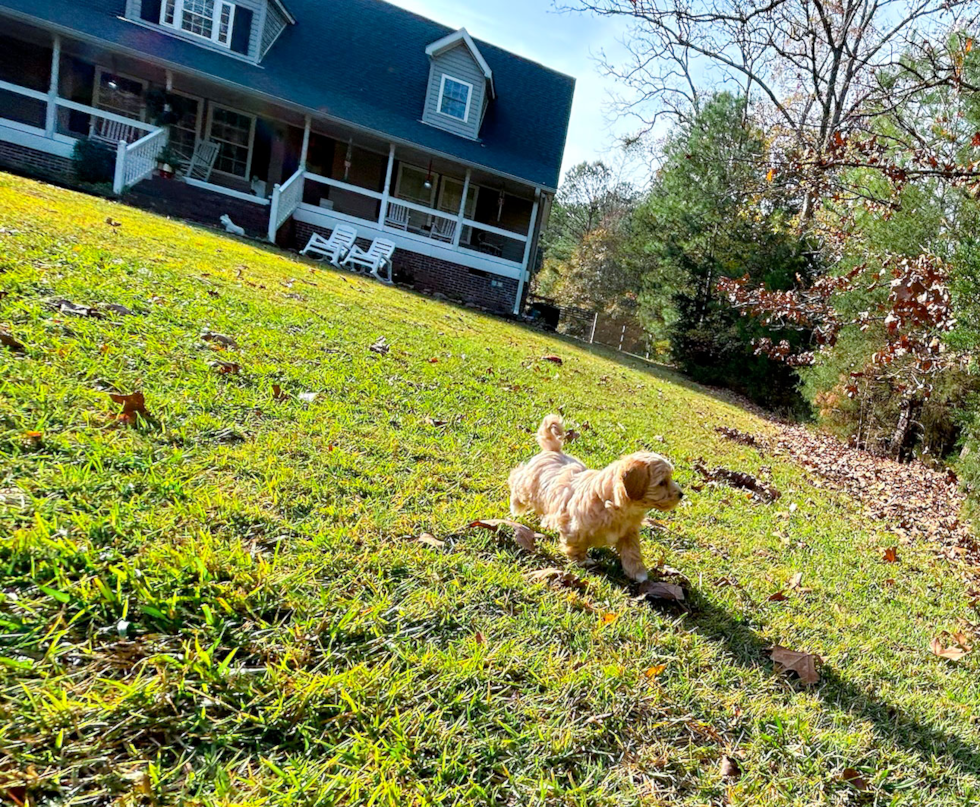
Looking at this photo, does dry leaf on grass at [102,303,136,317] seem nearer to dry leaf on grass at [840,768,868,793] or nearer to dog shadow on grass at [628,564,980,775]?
dog shadow on grass at [628,564,980,775]

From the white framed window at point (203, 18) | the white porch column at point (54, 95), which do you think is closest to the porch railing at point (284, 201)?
the white framed window at point (203, 18)

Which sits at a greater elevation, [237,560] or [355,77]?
[355,77]

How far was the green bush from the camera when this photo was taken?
13.3 m

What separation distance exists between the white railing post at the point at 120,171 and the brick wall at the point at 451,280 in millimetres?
4627

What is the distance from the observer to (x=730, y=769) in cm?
174

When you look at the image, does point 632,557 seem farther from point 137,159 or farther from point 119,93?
point 119,93

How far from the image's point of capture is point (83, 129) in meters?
15.8

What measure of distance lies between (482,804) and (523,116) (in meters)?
21.9

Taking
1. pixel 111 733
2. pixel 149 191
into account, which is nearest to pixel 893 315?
pixel 111 733

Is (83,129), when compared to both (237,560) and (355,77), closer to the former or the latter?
(355,77)

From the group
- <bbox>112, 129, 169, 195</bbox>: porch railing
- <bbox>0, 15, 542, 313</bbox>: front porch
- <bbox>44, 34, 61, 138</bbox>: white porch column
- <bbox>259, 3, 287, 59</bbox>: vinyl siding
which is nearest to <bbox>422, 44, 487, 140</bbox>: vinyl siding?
<bbox>0, 15, 542, 313</bbox>: front porch

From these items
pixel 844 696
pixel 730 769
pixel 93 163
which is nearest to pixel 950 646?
pixel 844 696

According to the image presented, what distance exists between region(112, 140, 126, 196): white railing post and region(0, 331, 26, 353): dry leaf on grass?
12.6 metres

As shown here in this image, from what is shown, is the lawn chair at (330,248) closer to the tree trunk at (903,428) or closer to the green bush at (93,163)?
the green bush at (93,163)
